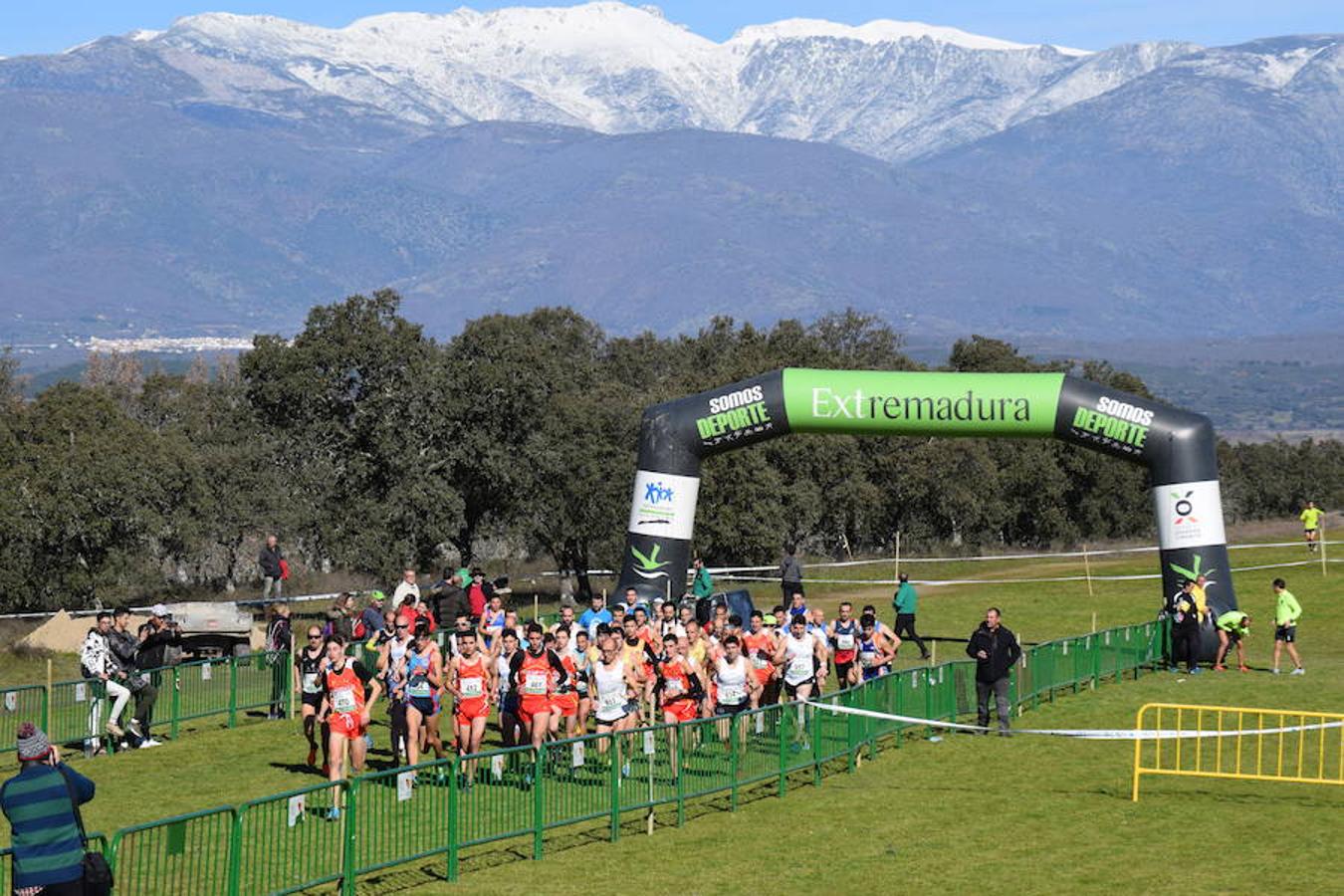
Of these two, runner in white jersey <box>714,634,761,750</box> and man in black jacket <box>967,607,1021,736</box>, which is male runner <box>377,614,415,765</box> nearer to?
runner in white jersey <box>714,634,761,750</box>

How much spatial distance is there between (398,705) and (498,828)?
4.44 m

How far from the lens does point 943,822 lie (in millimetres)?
19859

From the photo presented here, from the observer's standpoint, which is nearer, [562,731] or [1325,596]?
[562,731]

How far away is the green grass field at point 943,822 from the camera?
17500mm

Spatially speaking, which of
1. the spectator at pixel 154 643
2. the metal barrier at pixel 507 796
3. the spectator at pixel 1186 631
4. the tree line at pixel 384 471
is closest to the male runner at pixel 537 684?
the metal barrier at pixel 507 796

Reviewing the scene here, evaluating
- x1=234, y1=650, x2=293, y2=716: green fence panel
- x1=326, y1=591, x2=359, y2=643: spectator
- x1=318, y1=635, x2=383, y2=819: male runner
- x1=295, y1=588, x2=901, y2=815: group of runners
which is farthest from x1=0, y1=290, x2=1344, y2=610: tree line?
x1=318, y1=635, x2=383, y2=819: male runner

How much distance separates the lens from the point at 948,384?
35.1 m

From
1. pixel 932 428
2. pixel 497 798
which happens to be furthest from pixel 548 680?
pixel 932 428

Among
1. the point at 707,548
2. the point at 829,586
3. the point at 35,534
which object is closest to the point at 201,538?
the point at 35,534

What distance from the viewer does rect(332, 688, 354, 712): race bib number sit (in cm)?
2047

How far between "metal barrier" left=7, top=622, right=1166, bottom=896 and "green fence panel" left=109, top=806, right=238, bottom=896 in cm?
1

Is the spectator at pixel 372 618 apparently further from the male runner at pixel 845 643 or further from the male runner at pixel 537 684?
the male runner at pixel 537 684

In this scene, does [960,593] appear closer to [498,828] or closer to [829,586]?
[829,586]

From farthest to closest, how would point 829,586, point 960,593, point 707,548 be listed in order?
point 707,548
point 829,586
point 960,593
